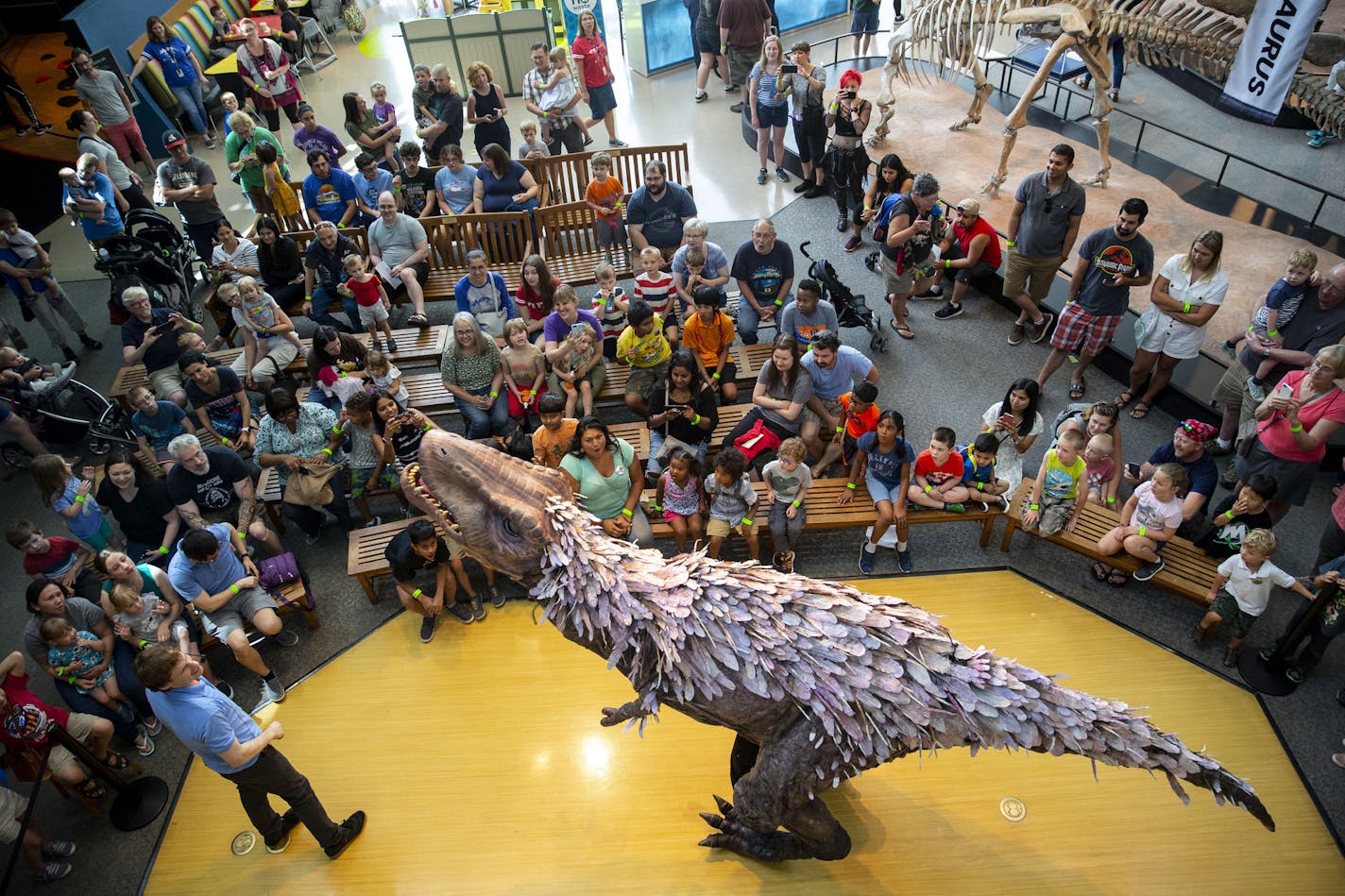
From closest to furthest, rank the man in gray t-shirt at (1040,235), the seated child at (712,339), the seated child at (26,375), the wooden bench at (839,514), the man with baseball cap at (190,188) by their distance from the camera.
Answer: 1. the wooden bench at (839,514)
2. the seated child at (712,339)
3. the seated child at (26,375)
4. the man in gray t-shirt at (1040,235)
5. the man with baseball cap at (190,188)

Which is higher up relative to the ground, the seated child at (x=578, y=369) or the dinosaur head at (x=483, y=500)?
the dinosaur head at (x=483, y=500)

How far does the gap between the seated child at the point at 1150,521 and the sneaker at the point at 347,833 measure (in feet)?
16.5

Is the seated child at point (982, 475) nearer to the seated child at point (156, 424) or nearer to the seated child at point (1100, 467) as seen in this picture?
the seated child at point (1100, 467)

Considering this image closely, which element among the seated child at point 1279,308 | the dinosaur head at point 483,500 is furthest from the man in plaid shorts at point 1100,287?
the dinosaur head at point 483,500

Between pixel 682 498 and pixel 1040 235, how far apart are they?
13.6 ft

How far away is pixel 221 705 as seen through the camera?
13.4ft

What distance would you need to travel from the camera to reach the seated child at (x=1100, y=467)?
19.0 ft

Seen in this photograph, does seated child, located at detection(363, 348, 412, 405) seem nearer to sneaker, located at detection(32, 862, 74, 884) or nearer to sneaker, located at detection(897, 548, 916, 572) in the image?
sneaker, located at detection(32, 862, 74, 884)

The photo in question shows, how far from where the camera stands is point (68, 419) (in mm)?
7617

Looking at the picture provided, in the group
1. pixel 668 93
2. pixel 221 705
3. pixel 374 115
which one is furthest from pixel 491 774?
pixel 668 93

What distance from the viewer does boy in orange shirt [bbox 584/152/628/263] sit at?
28.3ft

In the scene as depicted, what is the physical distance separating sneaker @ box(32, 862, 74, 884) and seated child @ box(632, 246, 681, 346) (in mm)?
5419

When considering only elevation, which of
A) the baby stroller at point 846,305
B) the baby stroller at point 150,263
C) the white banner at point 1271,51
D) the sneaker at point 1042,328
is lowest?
the sneaker at point 1042,328

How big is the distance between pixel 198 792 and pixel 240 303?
4.06 m
